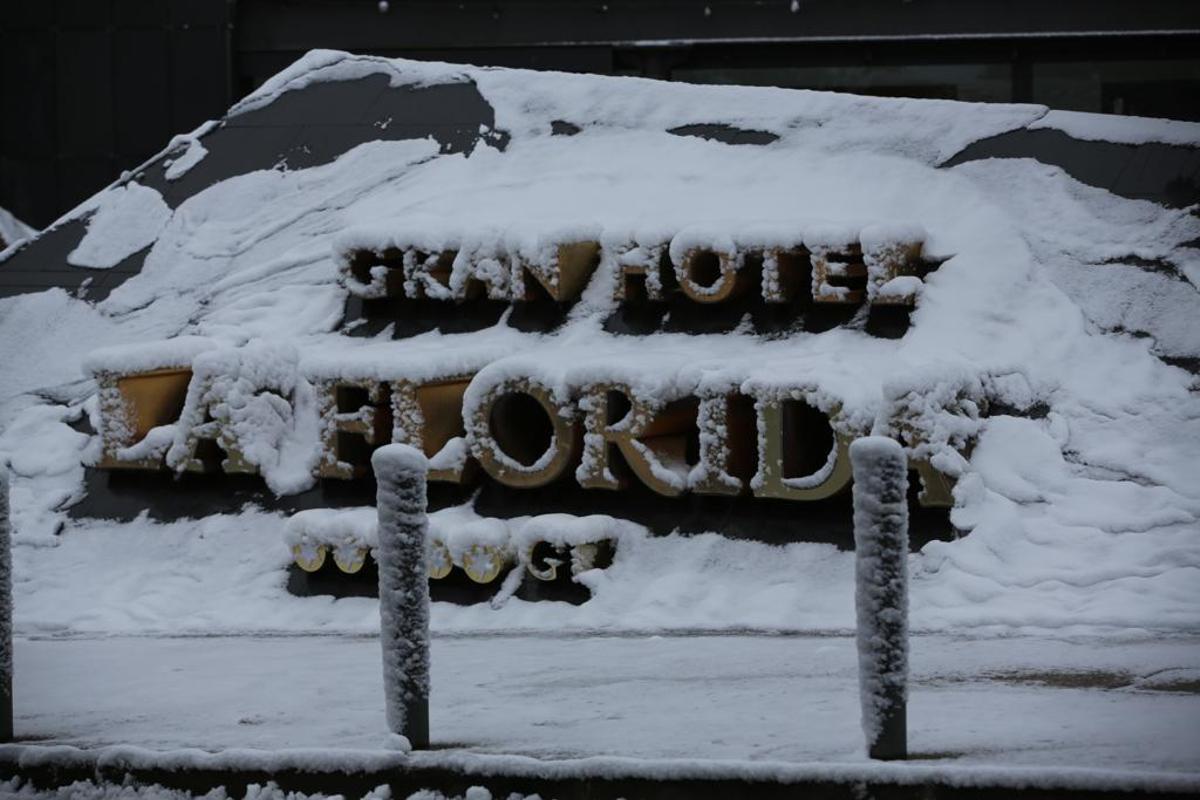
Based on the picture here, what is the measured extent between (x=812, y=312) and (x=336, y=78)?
446 cm

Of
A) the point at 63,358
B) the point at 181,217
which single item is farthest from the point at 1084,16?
the point at 63,358

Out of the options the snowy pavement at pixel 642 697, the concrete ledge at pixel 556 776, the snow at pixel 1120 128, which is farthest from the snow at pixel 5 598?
the snow at pixel 1120 128

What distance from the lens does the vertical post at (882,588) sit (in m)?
5.31

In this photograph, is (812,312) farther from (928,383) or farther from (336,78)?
(336,78)

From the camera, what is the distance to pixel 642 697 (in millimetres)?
6613

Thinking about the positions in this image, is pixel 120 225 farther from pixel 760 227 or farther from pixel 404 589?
pixel 404 589

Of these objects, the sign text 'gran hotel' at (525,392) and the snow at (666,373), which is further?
the sign text 'gran hotel' at (525,392)

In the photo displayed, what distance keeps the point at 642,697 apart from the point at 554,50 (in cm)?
1213

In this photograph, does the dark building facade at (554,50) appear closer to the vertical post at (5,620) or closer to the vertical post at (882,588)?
the vertical post at (5,620)

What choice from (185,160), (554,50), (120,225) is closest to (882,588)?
(120,225)

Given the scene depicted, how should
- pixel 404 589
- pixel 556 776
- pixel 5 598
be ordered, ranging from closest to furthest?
pixel 556 776, pixel 404 589, pixel 5 598

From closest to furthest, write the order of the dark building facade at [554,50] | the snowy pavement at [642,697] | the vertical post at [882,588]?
the vertical post at [882,588]
the snowy pavement at [642,697]
the dark building facade at [554,50]

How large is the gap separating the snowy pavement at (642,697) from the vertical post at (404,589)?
0.17 meters

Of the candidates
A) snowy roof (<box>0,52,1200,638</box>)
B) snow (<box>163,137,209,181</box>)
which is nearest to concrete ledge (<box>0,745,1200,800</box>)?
snowy roof (<box>0,52,1200,638</box>)
